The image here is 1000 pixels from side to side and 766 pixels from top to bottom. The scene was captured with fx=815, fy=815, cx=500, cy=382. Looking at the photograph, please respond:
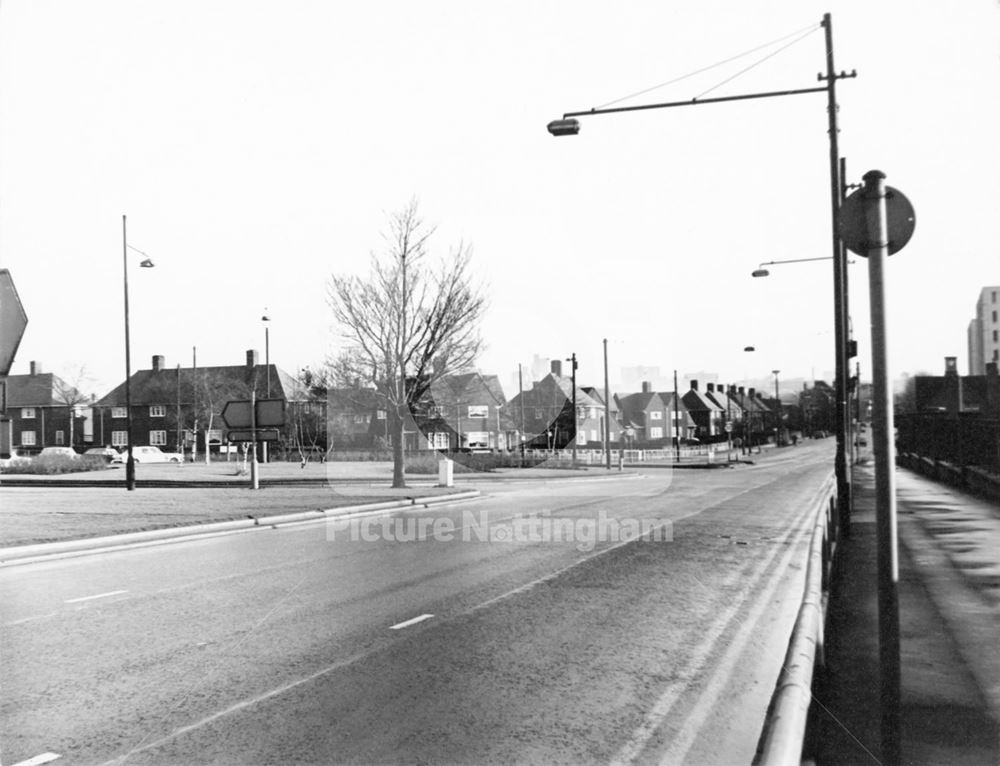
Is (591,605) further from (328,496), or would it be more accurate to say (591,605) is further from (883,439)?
(328,496)

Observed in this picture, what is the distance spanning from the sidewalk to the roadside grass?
11.9 meters

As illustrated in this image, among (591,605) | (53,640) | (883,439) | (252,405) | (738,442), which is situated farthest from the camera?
(738,442)

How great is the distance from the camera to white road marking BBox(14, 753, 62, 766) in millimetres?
4487

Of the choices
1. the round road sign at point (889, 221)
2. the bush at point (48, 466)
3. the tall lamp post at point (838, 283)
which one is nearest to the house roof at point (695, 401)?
the bush at point (48, 466)

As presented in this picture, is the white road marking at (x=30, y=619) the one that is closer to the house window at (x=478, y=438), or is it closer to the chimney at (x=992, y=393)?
the chimney at (x=992, y=393)

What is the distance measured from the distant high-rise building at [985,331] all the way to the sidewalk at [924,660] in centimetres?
6418

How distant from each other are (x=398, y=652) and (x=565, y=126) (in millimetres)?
7243

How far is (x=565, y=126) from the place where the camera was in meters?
10.9

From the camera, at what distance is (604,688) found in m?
5.86

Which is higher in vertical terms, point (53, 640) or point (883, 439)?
point (883, 439)

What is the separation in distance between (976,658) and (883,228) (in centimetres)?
447

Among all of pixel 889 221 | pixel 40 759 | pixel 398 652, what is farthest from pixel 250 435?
pixel 889 221

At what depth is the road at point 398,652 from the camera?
16.0 ft

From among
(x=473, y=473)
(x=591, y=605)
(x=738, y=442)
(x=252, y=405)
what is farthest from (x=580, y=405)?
(x=591, y=605)
